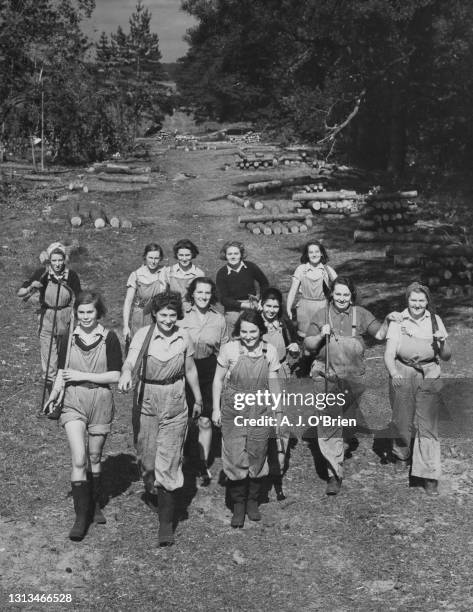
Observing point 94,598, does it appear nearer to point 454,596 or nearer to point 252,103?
point 454,596

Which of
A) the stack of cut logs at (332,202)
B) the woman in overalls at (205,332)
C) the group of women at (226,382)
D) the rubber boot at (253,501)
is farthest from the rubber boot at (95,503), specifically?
the stack of cut logs at (332,202)

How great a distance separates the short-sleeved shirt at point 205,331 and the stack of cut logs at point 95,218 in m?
14.6

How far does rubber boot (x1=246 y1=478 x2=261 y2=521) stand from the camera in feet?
22.8

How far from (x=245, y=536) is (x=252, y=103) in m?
47.5

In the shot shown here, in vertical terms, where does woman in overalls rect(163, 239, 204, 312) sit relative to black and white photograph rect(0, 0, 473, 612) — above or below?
above

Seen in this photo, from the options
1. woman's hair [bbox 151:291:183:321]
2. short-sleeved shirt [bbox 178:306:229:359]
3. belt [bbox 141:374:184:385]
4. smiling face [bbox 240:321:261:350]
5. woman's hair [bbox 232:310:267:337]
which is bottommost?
belt [bbox 141:374:184:385]

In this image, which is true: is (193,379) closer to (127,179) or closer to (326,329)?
(326,329)

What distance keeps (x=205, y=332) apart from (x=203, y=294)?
1.22ft

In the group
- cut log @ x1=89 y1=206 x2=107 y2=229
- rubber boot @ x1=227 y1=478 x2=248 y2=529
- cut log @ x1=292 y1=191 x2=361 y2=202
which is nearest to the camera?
rubber boot @ x1=227 y1=478 x2=248 y2=529

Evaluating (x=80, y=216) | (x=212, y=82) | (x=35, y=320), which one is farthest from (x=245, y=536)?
(x=212, y=82)

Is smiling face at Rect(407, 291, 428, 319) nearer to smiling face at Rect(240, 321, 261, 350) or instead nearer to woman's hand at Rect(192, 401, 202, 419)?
smiling face at Rect(240, 321, 261, 350)

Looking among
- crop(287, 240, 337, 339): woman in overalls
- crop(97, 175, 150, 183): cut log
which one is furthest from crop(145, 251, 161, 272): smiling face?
crop(97, 175, 150, 183): cut log

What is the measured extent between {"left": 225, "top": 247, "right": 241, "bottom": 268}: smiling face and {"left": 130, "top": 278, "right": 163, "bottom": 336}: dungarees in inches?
33.9

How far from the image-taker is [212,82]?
2158 inches
